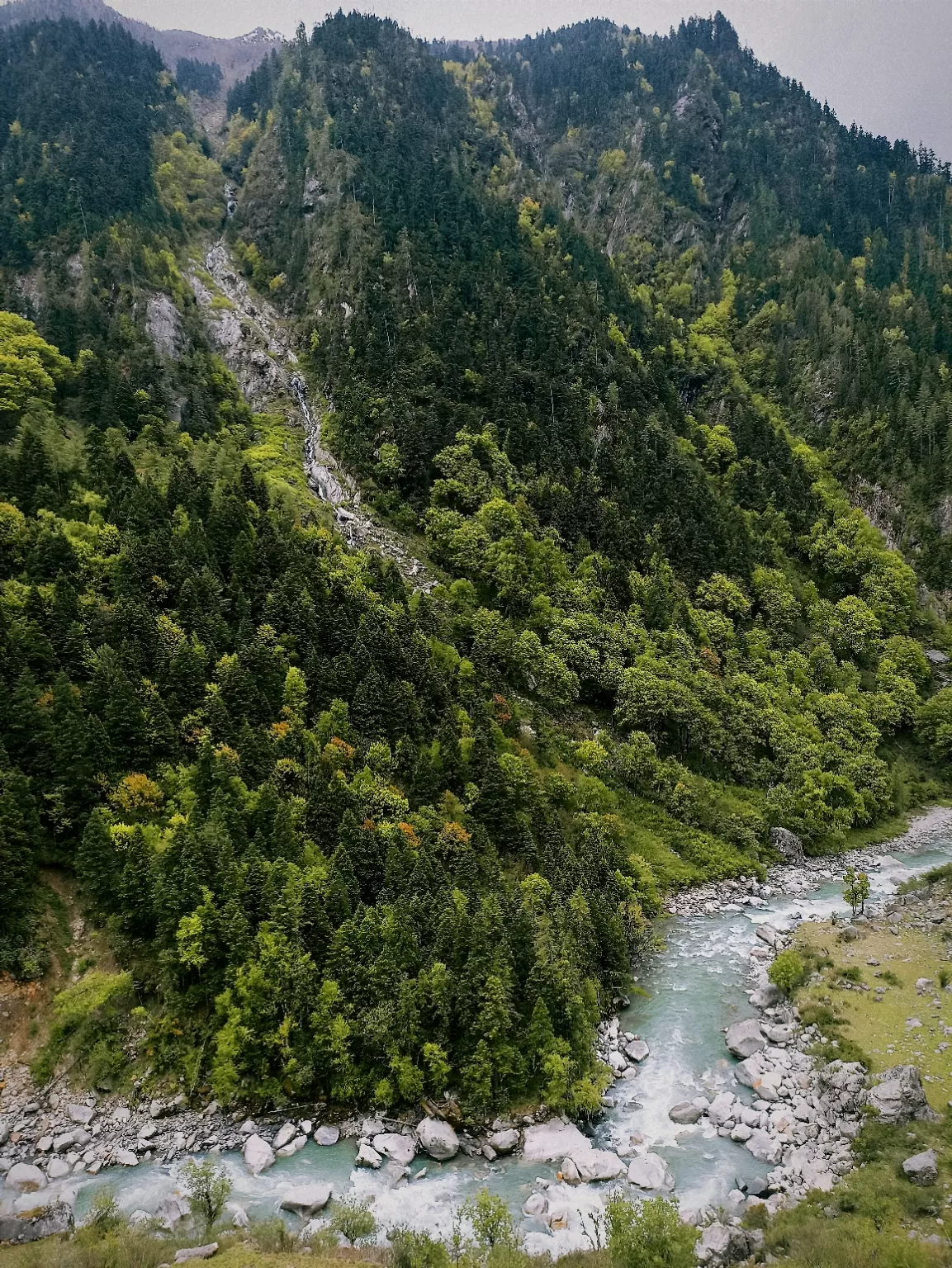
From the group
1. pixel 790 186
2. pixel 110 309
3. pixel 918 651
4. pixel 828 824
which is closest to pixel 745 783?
pixel 828 824

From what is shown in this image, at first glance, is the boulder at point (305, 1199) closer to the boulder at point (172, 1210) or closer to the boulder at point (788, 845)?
the boulder at point (172, 1210)

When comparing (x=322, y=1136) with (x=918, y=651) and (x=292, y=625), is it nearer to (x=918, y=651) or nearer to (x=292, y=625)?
(x=292, y=625)

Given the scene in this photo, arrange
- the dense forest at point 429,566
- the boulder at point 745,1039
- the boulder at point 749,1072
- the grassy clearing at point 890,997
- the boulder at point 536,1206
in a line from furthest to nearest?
1. the boulder at point 745,1039
2. the dense forest at point 429,566
3. the boulder at point 749,1072
4. the grassy clearing at point 890,997
5. the boulder at point 536,1206

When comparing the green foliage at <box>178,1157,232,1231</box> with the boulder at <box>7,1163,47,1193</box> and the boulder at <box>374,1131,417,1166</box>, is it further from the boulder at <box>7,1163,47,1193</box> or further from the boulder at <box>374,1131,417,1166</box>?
the boulder at <box>374,1131,417,1166</box>

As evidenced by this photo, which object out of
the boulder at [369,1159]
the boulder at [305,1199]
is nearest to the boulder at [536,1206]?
the boulder at [369,1159]

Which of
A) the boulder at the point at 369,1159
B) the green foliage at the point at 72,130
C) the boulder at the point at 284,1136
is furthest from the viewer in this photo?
the green foliage at the point at 72,130

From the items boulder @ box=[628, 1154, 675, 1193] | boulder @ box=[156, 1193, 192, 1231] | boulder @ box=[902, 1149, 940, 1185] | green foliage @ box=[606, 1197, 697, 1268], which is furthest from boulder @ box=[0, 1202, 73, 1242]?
boulder @ box=[902, 1149, 940, 1185]

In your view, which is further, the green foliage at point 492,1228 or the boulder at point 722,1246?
the boulder at point 722,1246
